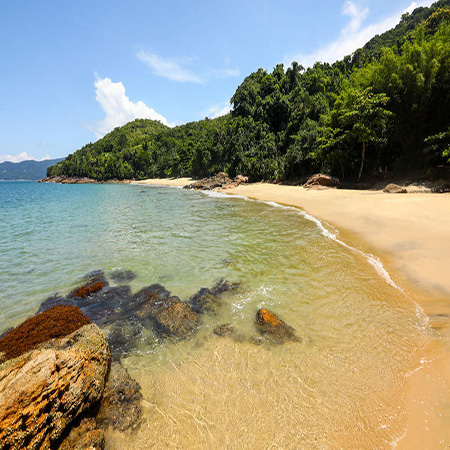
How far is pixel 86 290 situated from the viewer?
7215mm

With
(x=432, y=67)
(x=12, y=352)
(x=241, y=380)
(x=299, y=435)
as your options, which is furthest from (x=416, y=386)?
(x=432, y=67)

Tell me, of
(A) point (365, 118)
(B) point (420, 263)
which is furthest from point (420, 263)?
(A) point (365, 118)

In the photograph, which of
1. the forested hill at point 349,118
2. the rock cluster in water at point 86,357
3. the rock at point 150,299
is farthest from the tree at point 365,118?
the rock at point 150,299

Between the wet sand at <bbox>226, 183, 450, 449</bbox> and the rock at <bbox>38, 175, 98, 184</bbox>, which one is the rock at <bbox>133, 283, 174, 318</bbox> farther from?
the rock at <bbox>38, 175, 98, 184</bbox>

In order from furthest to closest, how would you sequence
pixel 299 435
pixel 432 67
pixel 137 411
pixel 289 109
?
pixel 289 109 < pixel 432 67 < pixel 137 411 < pixel 299 435

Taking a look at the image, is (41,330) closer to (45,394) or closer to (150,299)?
(150,299)

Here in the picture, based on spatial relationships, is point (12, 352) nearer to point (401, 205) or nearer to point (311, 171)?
point (401, 205)

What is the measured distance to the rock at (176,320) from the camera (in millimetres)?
5388

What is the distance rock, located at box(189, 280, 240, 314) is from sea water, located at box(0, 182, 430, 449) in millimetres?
281

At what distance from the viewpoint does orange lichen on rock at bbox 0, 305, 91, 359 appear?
4.52 m

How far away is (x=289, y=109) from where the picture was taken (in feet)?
197

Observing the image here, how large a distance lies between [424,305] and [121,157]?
139773 millimetres

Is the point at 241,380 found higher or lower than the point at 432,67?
lower

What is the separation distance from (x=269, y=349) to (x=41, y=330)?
17.0ft
